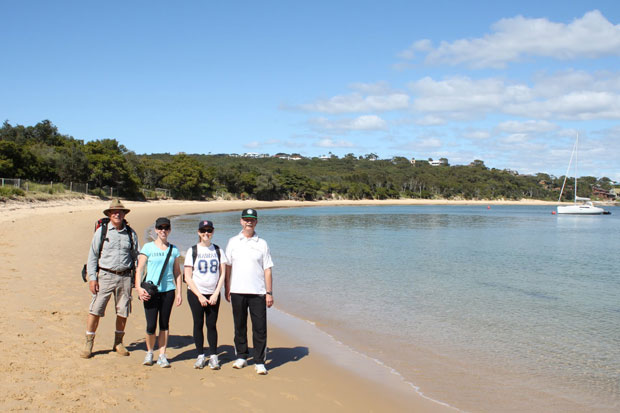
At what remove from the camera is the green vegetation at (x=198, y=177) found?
45094 mm

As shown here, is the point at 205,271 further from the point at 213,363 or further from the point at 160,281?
the point at 213,363

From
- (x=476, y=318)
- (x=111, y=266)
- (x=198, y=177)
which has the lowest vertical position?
(x=476, y=318)

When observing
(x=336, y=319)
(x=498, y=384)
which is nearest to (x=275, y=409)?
(x=498, y=384)

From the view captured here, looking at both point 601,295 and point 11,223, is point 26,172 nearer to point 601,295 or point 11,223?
point 11,223

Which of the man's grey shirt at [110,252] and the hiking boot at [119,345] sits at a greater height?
the man's grey shirt at [110,252]

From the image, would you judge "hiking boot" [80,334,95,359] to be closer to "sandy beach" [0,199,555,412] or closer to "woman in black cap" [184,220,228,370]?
"sandy beach" [0,199,555,412]

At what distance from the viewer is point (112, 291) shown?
5297mm

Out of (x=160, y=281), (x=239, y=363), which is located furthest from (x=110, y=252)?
(x=239, y=363)

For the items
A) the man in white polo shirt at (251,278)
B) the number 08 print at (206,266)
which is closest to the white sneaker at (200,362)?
the man in white polo shirt at (251,278)

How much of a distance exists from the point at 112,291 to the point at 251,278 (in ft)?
5.14

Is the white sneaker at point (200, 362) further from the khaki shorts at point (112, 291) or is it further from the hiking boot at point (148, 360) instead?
the khaki shorts at point (112, 291)

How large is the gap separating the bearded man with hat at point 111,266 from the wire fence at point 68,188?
32.6 metres

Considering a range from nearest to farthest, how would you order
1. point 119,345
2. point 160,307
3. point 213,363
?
point 160,307 → point 213,363 → point 119,345

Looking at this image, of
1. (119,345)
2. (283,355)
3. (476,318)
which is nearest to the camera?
(119,345)
